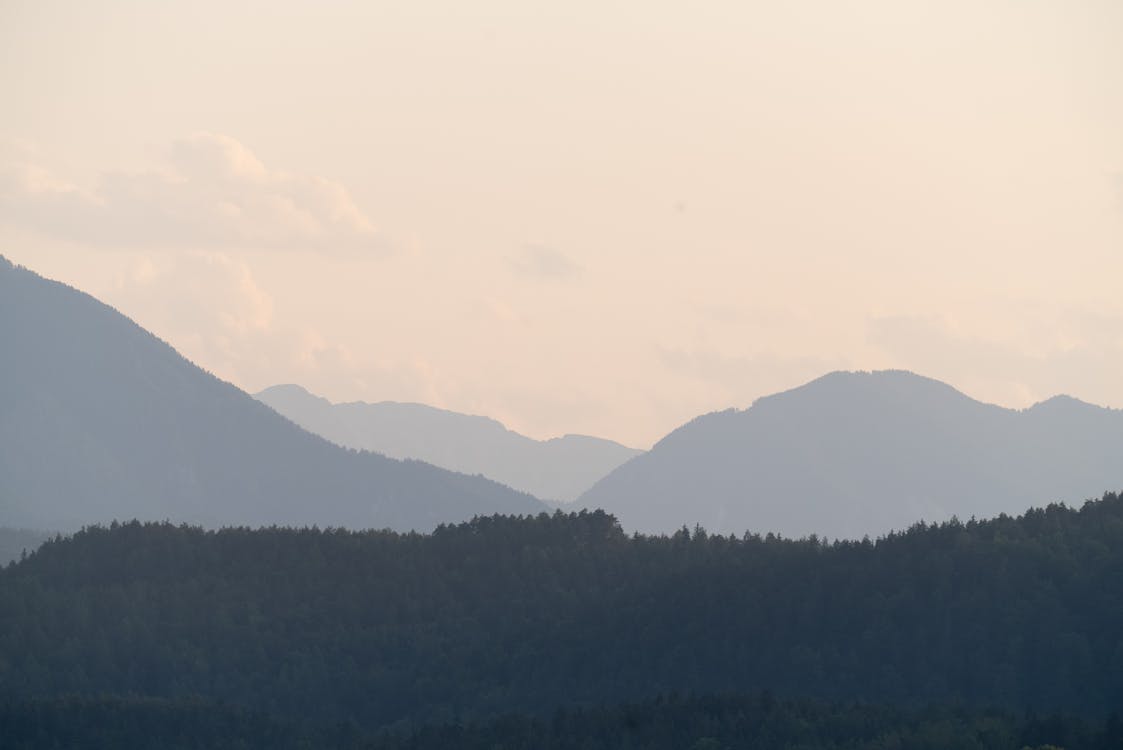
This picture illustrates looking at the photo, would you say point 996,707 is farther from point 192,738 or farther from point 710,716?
point 192,738

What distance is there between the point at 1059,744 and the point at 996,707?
30.2m

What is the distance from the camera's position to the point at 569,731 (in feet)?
586

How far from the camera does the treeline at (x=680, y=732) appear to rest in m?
157

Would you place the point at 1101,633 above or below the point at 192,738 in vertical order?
above

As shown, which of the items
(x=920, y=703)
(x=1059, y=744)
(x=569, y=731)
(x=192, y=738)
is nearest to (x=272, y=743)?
(x=192, y=738)

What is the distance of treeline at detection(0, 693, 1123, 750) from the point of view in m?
Answer: 157

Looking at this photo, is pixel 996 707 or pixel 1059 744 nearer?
pixel 1059 744

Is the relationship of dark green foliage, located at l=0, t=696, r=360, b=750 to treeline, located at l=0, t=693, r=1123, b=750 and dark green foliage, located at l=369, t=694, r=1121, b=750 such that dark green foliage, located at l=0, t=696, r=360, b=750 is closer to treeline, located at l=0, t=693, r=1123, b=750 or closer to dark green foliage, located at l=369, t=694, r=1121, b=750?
treeline, located at l=0, t=693, r=1123, b=750

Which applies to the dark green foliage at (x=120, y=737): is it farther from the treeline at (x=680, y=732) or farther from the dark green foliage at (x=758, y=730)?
the dark green foliage at (x=758, y=730)

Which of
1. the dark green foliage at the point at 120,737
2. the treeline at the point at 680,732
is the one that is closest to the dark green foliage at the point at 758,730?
the treeline at the point at 680,732

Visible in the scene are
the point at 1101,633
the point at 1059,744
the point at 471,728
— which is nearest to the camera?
the point at 1059,744

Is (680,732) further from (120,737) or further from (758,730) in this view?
(120,737)

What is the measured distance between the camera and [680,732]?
17275 cm

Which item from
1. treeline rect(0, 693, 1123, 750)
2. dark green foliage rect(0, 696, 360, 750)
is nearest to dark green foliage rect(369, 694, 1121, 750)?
treeline rect(0, 693, 1123, 750)
